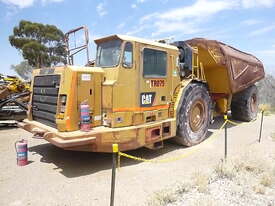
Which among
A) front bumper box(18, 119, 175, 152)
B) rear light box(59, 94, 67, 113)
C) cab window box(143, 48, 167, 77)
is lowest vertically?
front bumper box(18, 119, 175, 152)

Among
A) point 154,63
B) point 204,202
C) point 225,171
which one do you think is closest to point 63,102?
point 154,63

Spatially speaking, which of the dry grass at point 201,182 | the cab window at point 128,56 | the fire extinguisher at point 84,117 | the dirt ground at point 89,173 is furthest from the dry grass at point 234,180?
the cab window at point 128,56

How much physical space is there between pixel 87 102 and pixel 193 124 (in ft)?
10.8

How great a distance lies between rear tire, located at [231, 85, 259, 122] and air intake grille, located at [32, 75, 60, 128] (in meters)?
7.47

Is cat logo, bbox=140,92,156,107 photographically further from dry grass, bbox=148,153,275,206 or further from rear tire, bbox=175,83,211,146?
dry grass, bbox=148,153,275,206

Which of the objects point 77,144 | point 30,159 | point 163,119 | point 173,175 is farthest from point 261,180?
point 30,159

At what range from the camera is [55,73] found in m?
4.98

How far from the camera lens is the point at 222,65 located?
7.76 meters

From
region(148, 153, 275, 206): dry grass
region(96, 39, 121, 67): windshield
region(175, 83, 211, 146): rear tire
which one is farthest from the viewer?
region(175, 83, 211, 146): rear tire

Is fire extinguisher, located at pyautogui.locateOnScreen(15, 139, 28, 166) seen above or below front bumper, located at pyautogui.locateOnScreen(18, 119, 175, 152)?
below

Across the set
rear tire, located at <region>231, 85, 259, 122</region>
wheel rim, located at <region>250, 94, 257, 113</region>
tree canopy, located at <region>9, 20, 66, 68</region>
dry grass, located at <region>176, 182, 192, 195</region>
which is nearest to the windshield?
dry grass, located at <region>176, 182, 192, 195</region>

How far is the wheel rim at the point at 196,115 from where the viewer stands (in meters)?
6.68

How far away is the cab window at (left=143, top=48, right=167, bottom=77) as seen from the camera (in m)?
5.32

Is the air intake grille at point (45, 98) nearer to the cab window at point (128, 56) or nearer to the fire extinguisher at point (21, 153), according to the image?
the fire extinguisher at point (21, 153)
